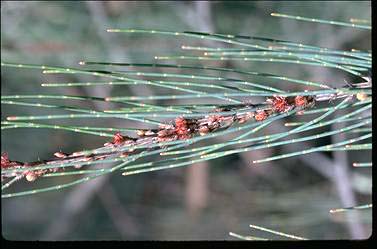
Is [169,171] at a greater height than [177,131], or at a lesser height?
greater

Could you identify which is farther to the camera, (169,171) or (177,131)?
(169,171)

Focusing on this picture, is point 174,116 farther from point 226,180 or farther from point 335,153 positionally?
point 226,180

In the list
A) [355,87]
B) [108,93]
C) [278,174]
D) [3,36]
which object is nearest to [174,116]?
[355,87]

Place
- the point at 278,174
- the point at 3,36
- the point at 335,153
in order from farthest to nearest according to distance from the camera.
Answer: the point at 278,174, the point at 335,153, the point at 3,36

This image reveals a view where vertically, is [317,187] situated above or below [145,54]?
below

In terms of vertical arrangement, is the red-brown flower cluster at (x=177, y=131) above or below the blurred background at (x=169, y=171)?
below

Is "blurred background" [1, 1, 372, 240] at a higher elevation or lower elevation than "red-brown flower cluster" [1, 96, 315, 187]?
higher

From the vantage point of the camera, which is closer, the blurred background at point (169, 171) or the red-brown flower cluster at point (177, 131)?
the red-brown flower cluster at point (177, 131)

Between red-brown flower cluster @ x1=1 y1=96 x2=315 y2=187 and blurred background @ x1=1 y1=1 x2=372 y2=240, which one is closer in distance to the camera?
red-brown flower cluster @ x1=1 y1=96 x2=315 y2=187
